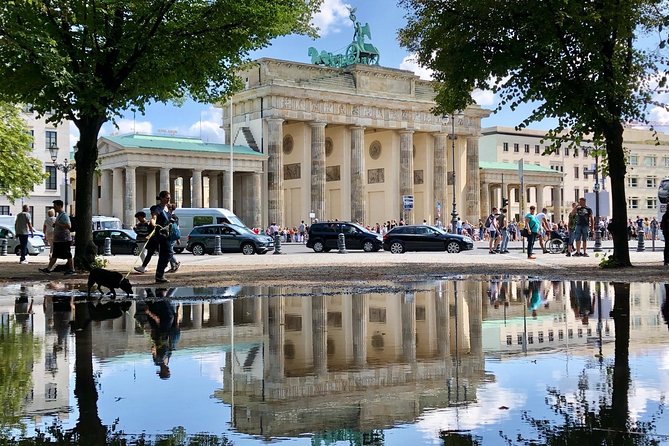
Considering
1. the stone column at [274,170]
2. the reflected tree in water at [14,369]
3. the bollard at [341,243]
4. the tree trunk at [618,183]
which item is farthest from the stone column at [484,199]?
the reflected tree in water at [14,369]

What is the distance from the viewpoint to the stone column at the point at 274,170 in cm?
7438

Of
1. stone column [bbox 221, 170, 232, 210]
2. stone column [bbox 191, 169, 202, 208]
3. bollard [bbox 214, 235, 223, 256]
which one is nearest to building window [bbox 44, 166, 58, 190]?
stone column [bbox 191, 169, 202, 208]

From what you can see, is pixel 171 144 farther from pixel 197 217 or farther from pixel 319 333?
pixel 319 333

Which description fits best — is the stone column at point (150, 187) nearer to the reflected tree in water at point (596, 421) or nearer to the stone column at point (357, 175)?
the stone column at point (357, 175)

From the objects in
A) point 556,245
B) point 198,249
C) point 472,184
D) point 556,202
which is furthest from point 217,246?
point 556,202

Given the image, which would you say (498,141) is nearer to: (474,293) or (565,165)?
(565,165)

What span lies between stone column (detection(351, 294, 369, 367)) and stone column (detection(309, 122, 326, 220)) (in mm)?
63263

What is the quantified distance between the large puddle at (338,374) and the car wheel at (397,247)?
29.3 meters

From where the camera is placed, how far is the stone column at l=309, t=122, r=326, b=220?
7681 centimetres

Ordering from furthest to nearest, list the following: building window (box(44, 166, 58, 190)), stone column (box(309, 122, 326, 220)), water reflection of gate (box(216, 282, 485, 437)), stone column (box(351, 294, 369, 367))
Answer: stone column (box(309, 122, 326, 220)) → building window (box(44, 166, 58, 190)) → stone column (box(351, 294, 369, 367)) → water reflection of gate (box(216, 282, 485, 437))

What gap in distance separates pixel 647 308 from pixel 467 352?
4714mm

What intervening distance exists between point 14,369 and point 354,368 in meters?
2.81

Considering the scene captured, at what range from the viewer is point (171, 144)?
71.6 metres

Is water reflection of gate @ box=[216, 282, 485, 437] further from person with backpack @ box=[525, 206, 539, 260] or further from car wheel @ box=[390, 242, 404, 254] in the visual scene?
car wheel @ box=[390, 242, 404, 254]
